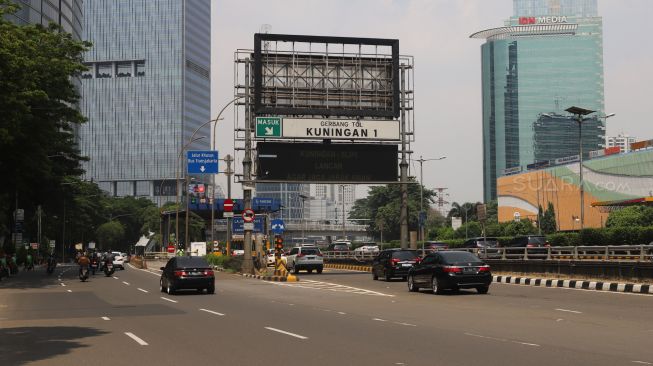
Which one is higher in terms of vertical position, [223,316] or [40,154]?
[40,154]

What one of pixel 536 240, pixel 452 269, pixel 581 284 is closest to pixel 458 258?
pixel 452 269

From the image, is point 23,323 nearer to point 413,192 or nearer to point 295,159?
point 295,159

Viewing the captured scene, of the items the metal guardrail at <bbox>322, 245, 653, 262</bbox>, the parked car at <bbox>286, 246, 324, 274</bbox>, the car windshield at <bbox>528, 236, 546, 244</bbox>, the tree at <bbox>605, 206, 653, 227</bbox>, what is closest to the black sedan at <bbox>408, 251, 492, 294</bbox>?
the metal guardrail at <bbox>322, 245, 653, 262</bbox>

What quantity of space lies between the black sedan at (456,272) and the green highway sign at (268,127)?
18.1 m

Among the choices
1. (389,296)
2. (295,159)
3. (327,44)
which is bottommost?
(389,296)

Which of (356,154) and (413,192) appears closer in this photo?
(356,154)

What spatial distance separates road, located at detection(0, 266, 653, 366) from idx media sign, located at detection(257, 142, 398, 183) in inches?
645

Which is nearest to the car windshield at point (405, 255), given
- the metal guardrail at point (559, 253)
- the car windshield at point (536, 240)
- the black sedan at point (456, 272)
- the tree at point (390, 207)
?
the metal guardrail at point (559, 253)

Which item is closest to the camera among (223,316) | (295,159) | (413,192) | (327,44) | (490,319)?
(490,319)

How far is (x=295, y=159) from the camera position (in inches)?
1688

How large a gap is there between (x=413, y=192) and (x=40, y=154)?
104666mm

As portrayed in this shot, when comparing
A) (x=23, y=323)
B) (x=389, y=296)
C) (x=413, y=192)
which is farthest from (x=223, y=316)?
(x=413, y=192)

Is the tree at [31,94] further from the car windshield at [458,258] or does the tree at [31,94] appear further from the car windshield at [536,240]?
the car windshield at [536,240]

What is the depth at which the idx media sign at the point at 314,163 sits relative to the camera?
140 ft
